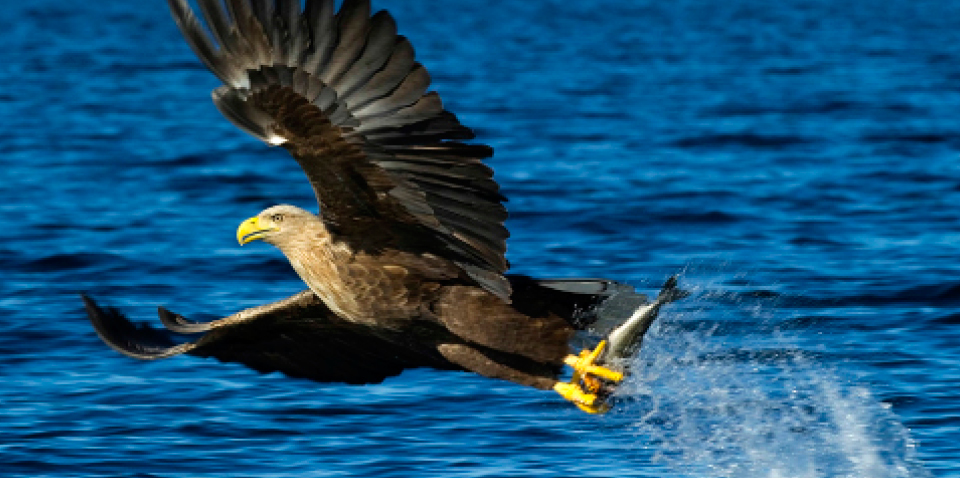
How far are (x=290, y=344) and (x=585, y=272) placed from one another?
131 inches

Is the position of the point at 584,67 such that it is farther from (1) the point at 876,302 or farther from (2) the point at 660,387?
(2) the point at 660,387

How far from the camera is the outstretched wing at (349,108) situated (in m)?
4.87

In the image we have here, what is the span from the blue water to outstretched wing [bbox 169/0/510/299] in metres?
1.50

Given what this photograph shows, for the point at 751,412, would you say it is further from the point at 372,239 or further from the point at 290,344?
the point at 372,239

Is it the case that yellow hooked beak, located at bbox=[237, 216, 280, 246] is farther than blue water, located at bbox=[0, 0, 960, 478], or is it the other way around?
blue water, located at bbox=[0, 0, 960, 478]

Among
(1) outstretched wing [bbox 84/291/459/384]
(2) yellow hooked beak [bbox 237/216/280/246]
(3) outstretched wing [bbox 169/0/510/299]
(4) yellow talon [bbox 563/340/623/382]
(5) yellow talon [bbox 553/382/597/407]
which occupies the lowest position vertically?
(5) yellow talon [bbox 553/382/597/407]

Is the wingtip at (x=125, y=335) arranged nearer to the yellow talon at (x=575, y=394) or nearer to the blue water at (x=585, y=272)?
the blue water at (x=585, y=272)

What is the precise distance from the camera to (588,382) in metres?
5.84

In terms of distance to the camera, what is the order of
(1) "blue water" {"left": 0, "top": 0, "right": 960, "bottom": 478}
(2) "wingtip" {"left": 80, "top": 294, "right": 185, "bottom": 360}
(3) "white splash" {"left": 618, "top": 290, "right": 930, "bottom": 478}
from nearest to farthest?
(2) "wingtip" {"left": 80, "top": 294, "right": 185, "bottom": 360} < (3) "white splash" {"left": 618, "top": 290, "right": 930, "bottom": 478} < (1) "blue water" {"left": 0, "top": 0, "right": 960, "bottom": 478}

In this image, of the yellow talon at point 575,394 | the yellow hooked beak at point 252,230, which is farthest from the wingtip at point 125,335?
the yellow talon at point 575,394

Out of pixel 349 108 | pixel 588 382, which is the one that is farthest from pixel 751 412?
pixel 349 108

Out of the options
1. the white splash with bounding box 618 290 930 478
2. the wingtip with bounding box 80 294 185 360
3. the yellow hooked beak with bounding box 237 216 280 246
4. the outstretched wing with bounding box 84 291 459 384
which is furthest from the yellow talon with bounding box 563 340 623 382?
the wingtip with bounding box 80 294 185 360

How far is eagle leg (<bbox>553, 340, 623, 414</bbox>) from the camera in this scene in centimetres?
579

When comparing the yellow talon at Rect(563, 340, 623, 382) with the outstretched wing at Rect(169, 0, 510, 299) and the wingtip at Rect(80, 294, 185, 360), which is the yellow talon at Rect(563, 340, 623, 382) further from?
the wingtip at Rect(80, 294, 185, 360)
